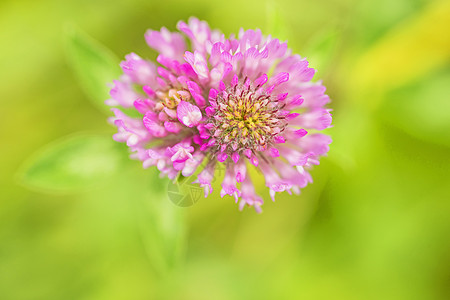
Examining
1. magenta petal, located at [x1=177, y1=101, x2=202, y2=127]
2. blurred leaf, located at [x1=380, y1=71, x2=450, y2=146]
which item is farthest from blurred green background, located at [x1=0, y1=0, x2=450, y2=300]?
magenta petal, located at [x1=177, y1=101, x2=202, y2=127]

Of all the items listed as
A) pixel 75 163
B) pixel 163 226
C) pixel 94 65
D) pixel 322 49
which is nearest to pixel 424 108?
pixel 322 49

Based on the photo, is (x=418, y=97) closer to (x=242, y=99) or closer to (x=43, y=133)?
(x=242, y=99)

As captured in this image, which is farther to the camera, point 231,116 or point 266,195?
point 266,195

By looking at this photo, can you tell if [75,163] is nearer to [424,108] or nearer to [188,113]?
[188,113]

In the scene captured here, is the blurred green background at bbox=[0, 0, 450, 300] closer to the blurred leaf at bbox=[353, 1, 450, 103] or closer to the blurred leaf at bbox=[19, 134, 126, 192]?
the blurred leaf at bbox=[353, 1, 450, 103]

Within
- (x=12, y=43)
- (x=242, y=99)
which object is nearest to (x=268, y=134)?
(x=242, y=99)
